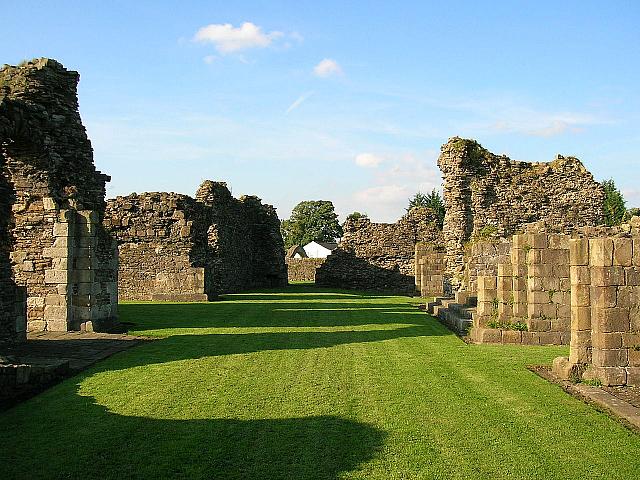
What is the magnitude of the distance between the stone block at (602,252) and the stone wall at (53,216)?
Answer: 945cm

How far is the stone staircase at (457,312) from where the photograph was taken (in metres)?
13.8

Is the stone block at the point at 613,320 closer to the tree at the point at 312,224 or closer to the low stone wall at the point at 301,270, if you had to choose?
the low stone wall at the point at 301,270

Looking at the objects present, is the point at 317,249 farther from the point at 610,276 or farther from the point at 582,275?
the point at 610,276

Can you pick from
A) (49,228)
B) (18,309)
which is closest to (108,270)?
(49,228)

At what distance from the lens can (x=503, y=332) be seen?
12000mm

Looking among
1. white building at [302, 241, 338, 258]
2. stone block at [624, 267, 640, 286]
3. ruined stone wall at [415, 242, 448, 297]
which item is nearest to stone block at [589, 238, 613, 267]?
stone block at [624, 267, 640, 286]

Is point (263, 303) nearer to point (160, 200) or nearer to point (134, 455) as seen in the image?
point (160, 200)

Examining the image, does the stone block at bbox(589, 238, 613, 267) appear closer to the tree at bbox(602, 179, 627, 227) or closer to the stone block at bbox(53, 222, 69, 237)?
the stone block at bbox(53, 222, 69, 237)

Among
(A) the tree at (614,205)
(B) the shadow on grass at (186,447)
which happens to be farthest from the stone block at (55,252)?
(A) the tree at (614,205)

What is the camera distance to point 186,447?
553 centimetres

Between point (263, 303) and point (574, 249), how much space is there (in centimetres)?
1378

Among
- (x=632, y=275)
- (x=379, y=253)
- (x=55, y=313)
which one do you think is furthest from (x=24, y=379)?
(x=379, y=253)

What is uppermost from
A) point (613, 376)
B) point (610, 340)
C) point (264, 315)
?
point (610, 340)

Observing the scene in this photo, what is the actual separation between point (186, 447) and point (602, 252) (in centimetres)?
546
